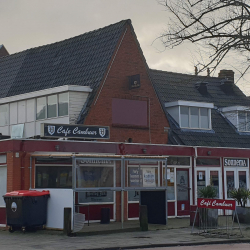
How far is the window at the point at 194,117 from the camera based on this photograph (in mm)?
32312

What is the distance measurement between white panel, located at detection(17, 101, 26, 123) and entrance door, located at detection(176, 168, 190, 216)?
856 cm

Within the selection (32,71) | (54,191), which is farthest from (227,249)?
(32,71)

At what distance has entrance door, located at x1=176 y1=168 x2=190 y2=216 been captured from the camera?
2761 centimetres

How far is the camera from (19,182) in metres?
21.9

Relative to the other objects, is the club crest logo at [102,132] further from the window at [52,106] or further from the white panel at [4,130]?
the white panel at [4,130]

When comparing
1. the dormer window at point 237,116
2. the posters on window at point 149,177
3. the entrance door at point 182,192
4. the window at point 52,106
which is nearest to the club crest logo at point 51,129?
the posters on window at point 149,177

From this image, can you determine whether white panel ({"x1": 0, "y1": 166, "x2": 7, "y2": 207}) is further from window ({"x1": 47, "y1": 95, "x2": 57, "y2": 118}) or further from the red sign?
the red sign

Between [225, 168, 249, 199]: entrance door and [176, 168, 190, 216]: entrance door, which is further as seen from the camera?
[225, 168, 249, 199]: entrance door

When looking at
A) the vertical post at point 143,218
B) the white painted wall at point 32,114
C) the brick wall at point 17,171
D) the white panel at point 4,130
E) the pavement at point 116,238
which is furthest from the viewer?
the white panel at point 4,130

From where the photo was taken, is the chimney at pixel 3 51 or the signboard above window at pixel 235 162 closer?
the signboard above window at pixel 235 162

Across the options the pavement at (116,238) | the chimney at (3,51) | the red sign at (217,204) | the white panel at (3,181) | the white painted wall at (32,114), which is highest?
the chimney at (3,51)

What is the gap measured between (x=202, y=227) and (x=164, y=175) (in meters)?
2.58

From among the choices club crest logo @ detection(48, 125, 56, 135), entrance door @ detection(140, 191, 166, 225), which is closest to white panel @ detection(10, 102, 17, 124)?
club crest logo @ detection(48, 125, 56, 135)

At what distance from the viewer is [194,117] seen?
32844mm
